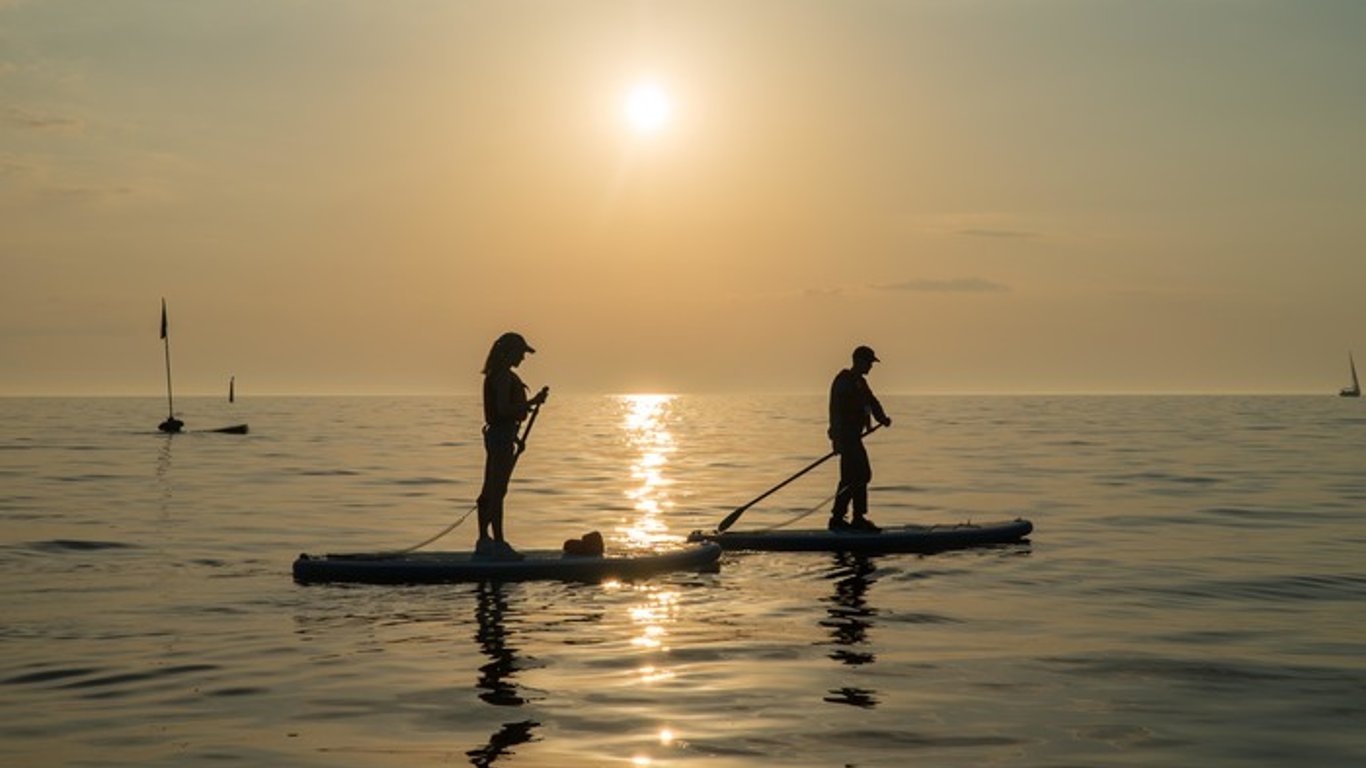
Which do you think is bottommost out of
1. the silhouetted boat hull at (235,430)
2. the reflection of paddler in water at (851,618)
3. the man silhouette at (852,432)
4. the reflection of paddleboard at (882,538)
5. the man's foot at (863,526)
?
the reflection of paddler in water at (851,618)

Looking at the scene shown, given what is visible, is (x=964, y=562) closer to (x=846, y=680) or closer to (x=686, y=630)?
(x=686, y=630)

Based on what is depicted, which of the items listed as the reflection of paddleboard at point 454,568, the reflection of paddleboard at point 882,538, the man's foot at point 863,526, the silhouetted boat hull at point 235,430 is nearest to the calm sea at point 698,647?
the reflection of paddleboard at point 454,568

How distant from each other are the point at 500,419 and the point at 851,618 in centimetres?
502

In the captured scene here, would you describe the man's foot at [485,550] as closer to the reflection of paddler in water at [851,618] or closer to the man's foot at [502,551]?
the man's foot at [502,551]

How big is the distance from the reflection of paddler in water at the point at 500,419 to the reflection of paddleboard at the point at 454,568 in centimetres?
38

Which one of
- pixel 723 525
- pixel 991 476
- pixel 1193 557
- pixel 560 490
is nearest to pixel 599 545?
pixel 723 525

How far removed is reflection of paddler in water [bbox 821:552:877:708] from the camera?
11055mm

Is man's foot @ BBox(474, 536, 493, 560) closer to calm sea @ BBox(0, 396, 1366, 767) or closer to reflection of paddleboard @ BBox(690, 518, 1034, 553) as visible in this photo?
calm sea @ BBox(0, 396, 1366, 767)

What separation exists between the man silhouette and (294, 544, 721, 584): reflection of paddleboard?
468 centimetres

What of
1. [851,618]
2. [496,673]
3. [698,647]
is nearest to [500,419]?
[851,618]

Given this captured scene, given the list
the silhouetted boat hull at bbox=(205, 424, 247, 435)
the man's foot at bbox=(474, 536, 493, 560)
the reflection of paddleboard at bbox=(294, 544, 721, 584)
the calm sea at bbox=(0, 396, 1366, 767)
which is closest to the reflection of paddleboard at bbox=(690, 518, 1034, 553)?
the calm sea at bbox=(0, 396, 1366, 767)

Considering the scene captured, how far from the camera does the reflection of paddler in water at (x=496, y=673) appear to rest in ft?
30.6

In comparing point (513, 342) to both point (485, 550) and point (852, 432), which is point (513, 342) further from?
point (852, 432)

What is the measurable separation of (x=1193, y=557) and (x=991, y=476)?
813 inches
